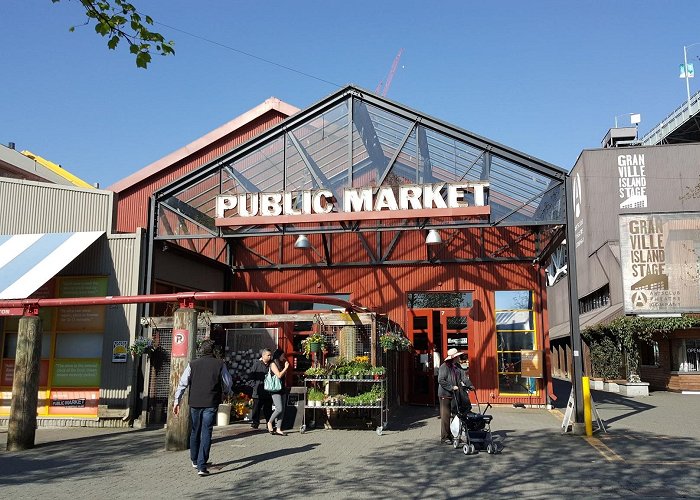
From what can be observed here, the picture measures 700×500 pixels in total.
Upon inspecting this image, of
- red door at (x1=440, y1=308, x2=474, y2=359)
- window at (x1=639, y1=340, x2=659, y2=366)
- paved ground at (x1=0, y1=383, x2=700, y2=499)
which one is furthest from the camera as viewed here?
window at (x1=639, y1=340, x2=659, y2=366)

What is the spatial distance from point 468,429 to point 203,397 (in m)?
4.49

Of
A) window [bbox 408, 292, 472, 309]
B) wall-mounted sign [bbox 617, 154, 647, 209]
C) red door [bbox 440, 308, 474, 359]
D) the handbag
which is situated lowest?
the handbag

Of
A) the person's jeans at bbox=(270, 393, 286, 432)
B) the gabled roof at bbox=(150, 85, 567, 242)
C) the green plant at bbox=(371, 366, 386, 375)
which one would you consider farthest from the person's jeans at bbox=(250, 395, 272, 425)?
the gabled roof at bbox=(150, 85, 567, 242)

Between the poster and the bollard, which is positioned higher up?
the poster

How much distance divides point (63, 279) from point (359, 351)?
7.28 meters

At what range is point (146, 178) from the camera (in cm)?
2127

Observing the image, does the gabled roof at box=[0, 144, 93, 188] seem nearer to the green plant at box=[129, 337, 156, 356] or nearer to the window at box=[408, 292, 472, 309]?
the green plant at box=[129, 337, 156, 356]

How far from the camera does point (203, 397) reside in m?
8.74

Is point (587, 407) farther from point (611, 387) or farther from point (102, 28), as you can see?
point (611, 387)

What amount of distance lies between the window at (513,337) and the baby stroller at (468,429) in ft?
24.9

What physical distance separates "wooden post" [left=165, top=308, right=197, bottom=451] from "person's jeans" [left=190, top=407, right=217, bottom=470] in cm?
170

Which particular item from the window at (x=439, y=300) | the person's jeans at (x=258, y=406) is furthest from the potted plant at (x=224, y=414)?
the window at (x=439, y=300)

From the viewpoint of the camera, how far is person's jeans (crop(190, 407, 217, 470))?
8.52m

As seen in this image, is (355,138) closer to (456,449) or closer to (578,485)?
(456,449)
